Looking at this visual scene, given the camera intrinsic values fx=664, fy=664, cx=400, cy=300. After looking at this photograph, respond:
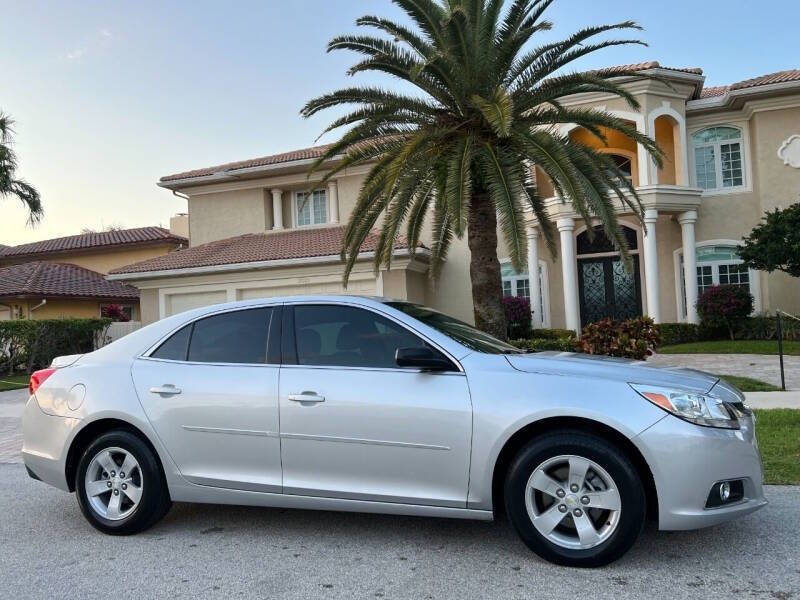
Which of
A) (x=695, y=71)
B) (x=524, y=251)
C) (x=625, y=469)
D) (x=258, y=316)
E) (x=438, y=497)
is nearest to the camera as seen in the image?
(x=625, y=469)

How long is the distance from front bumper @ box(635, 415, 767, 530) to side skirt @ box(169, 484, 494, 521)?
38.6 inches

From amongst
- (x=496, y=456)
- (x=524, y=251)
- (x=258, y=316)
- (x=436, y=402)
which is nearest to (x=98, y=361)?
(x=258, y=316)

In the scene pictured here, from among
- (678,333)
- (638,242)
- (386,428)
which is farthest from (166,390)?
(638,242)

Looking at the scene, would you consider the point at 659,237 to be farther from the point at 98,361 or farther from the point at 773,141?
the point at 98,361

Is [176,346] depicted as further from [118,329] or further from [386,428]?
[118,329]

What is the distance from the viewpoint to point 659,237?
786 inches

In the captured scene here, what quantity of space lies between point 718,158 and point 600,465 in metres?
18.4

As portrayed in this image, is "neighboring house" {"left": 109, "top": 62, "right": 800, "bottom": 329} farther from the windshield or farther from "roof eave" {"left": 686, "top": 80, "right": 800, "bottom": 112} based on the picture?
the windshield

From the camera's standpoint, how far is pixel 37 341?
19.7 meters

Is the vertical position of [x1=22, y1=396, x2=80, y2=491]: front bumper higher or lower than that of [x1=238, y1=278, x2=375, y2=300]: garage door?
lower

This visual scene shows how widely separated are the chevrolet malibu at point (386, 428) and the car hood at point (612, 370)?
0.06ft

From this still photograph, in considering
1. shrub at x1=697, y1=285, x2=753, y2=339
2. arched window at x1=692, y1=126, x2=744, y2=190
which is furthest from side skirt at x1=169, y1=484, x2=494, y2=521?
arched window at x1=692, y1=126, x2=744, y2=190

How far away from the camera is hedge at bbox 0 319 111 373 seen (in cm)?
1938

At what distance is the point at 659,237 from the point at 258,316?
697 inches
